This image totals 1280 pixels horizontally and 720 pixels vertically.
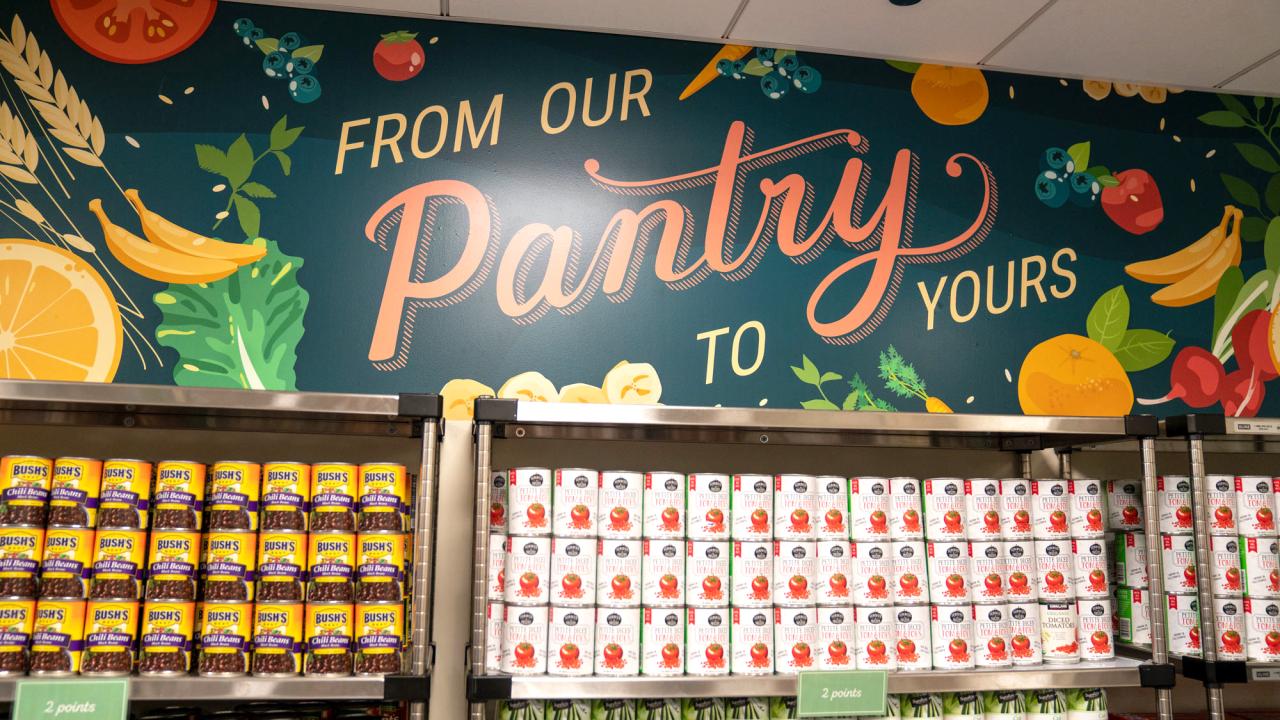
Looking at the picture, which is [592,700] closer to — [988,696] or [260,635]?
[260,635]

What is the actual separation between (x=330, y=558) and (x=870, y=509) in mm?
1209

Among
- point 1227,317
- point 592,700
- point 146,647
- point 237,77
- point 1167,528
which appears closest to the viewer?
point 146,647

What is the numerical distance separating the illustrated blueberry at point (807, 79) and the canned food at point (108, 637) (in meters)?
2.27

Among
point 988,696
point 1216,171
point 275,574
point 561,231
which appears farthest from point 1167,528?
point 275,574

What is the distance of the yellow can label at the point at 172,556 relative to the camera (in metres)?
1.81

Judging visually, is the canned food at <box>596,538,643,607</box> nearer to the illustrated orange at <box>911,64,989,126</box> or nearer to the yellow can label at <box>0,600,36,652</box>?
the yellow can label at <box>0,600,36,652</box>

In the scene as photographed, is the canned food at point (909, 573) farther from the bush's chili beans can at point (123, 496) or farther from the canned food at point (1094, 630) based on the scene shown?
the bush's chili beans can at point (123, 496)

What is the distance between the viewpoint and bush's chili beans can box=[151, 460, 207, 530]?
184 cm

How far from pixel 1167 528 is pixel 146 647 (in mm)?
2423

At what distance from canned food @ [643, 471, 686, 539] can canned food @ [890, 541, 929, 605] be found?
52cm

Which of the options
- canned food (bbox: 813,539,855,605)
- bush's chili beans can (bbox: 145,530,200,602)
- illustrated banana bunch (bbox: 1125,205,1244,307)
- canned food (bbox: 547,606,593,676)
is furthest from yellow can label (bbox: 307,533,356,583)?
illustrated banana bunch (bbox: 1125,205,1244,307)

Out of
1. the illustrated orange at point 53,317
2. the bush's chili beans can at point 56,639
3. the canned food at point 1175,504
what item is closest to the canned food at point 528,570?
the bush's chili beans can at point 56,639

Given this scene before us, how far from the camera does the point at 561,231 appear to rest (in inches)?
102

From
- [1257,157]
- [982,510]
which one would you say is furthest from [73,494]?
[1257,157]
